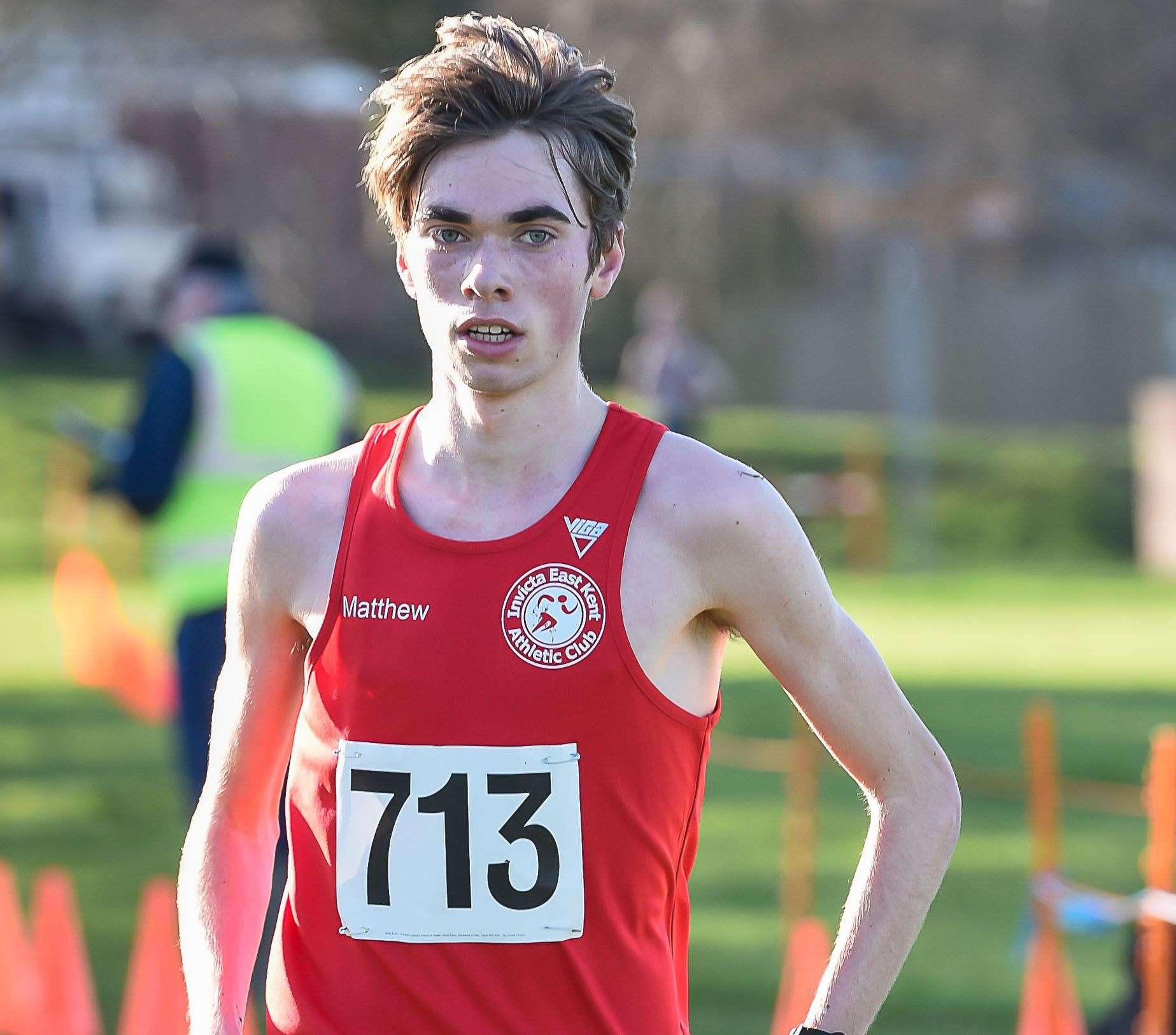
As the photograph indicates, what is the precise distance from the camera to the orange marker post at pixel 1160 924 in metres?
5.30

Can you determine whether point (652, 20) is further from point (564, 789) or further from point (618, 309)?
point (564, 789)

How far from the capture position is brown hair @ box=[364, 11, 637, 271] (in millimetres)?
2645

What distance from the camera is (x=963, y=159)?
1196 inches

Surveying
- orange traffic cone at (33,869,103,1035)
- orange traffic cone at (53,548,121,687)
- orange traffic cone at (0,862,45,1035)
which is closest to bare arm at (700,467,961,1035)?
orange traffic cone at (33,869,103,1035)

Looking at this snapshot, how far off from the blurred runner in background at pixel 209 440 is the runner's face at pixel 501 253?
361 centimetres

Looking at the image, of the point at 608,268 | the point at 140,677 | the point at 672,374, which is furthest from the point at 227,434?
the point at 672,374

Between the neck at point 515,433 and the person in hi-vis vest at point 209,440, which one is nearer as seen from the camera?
the neck at point 515,433

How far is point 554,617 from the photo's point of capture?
2578 mm

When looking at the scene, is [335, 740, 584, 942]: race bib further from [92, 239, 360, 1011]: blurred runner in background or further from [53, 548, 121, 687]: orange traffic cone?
[53, 548, 121, 687]: orange traffic cone

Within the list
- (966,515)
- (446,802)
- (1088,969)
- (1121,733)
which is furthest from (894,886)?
(966,515)

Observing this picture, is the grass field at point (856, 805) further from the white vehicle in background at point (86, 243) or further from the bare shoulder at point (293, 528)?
the white vehicle in background at point (86, 243)

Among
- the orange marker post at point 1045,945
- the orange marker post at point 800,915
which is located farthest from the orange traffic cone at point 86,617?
the orange marker post at point 1045,945

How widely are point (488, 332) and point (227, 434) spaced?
379 cm

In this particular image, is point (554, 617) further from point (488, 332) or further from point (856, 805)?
point (856, 805)
